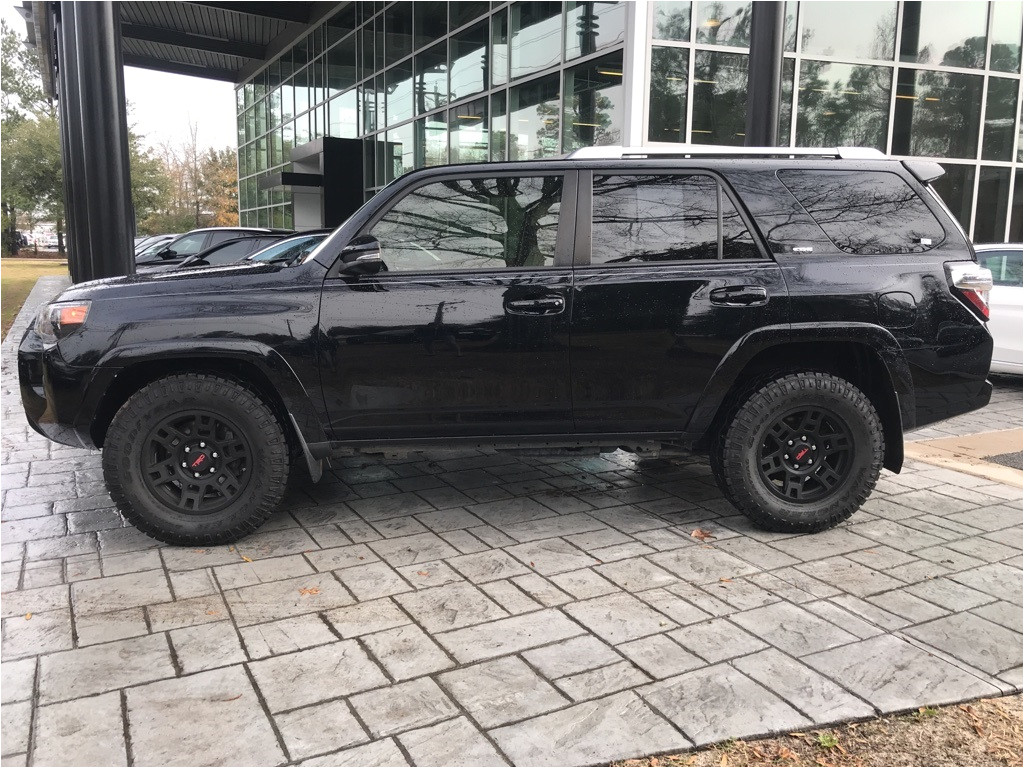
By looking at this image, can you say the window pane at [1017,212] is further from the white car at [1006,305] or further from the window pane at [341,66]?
the window pane at [341,66]

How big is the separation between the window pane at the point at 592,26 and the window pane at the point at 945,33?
17.2 ft

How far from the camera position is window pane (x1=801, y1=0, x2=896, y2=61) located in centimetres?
1362

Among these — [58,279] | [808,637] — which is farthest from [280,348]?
[58,279]

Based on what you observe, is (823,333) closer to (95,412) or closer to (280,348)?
(280,348)

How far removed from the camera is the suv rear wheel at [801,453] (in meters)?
4.30

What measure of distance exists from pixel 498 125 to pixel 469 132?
1365 millimetres

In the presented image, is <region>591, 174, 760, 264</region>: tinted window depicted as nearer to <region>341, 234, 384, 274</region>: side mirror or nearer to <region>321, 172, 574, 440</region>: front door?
<region>321, 172, 574, 440</region>: front door

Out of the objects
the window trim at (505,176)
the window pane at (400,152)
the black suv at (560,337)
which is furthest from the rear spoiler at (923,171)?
A: the window pane at (400,152)

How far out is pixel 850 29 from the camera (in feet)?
45.4

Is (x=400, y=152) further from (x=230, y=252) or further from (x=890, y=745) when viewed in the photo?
(x=890, y=745)

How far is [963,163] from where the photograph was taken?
49.7ft

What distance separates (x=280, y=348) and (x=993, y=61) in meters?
15.7

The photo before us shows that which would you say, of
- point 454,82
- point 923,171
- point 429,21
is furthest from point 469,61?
point 923,171

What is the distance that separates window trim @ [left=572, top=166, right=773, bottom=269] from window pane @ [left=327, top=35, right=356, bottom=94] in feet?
71.0
